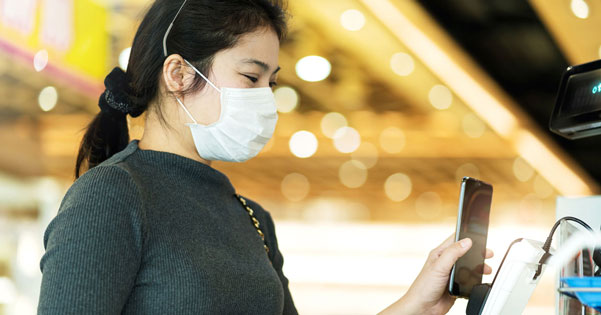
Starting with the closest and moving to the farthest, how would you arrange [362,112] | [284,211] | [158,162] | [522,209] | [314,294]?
[158,162], [362,112], [314,294], [522,209], [284,211]

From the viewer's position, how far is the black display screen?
38.1 inches

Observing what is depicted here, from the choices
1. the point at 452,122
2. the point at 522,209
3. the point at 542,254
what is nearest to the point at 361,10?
the point at 452,122

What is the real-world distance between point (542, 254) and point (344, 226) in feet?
30.4

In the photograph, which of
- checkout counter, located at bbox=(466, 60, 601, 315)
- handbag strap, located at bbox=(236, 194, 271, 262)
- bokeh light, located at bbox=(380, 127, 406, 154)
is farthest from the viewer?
bokeh light, located at bbox=(380, 127, 406, 154)

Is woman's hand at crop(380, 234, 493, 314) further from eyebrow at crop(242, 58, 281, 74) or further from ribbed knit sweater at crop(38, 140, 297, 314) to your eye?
eyebrow at crop(242, 58, 281, 74)

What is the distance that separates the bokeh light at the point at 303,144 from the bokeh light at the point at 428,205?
4293mm

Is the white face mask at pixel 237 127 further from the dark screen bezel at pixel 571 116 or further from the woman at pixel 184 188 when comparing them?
the dark screen bezel at pixel 571 116

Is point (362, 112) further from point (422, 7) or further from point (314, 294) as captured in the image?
point (422, 7)

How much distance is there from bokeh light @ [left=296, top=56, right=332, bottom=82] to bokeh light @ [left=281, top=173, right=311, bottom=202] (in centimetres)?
563

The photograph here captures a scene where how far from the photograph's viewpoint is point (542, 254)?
99 cm

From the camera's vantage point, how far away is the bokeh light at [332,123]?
8047 mm

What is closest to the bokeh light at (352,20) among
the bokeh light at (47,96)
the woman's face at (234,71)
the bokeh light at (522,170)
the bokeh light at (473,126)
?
the bokeh light at (47,96)

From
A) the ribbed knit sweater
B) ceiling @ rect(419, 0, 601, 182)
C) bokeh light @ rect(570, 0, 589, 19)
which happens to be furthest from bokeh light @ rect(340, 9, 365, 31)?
the ribbed knit sweater

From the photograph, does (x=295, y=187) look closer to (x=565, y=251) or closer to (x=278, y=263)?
(x=278, y=263)
